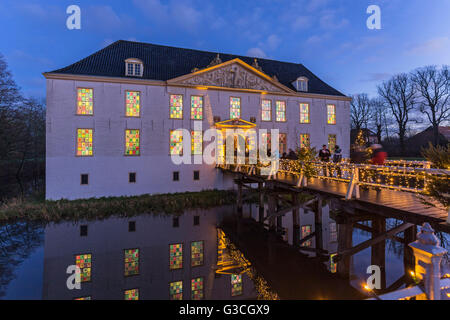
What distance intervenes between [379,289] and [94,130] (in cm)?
1671

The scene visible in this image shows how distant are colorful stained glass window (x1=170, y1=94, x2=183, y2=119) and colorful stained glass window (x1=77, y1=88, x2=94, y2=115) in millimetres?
5179

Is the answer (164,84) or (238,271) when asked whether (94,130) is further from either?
(238,271)

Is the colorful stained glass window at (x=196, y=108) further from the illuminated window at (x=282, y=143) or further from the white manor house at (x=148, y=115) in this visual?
the illuminated window at (x=282, y=143)

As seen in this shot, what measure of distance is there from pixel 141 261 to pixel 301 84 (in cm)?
1894

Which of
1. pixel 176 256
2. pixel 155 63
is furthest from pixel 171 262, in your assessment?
pixel 155 63

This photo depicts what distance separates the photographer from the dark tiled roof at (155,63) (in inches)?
635

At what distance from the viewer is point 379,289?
675 centimetres

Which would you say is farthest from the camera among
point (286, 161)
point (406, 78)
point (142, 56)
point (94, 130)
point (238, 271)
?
point (406, 78)

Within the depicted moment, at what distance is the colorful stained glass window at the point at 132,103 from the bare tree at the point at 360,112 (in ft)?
129

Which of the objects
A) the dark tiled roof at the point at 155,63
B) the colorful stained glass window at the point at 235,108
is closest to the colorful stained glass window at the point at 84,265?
the dark tiled roof at the point at 155,63

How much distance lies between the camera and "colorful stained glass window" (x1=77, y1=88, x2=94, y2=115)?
15.3m

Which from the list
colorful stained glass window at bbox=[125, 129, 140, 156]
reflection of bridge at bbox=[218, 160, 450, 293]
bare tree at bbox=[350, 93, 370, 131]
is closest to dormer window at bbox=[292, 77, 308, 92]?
reflection of bridge at bbox=[218, 160, 450, 293]
